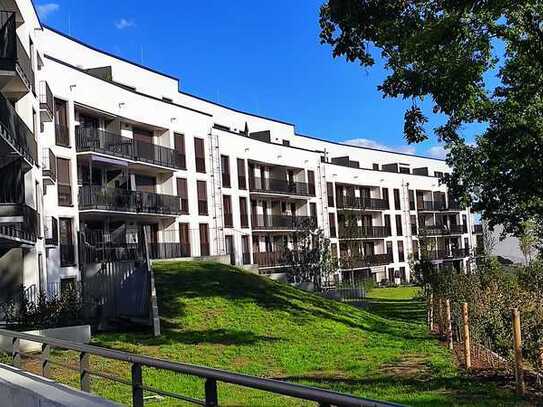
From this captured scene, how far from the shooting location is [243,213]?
4997cm

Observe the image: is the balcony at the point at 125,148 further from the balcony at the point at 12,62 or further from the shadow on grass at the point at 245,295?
the shadow on grass at the point at 245,295

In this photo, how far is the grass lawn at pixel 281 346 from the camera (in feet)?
35.4

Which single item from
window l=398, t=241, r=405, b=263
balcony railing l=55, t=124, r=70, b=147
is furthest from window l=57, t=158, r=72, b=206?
window l=398, t=241, r=405, b=263

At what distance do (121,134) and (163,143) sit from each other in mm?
3942

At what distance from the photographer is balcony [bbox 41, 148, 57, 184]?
1201 inches

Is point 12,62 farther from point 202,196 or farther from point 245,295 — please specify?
point 202,196

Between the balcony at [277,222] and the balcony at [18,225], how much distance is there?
2582 cm

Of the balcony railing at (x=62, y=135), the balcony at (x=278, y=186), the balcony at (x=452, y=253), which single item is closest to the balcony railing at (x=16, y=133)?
the balcony railing at (x=62, y=135)

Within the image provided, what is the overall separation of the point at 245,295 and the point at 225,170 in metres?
24.2

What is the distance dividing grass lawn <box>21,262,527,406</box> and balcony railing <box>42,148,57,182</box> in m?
6.71

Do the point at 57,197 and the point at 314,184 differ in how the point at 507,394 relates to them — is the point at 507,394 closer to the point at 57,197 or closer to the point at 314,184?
the point at 57,197

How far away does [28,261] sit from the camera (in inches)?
1071

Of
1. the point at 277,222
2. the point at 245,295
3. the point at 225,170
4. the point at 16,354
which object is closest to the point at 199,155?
the point at 225,170

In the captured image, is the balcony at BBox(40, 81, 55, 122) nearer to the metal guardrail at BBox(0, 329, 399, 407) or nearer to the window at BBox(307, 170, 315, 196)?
the metal guardrail at BBox(0, 329, 399, 407)
